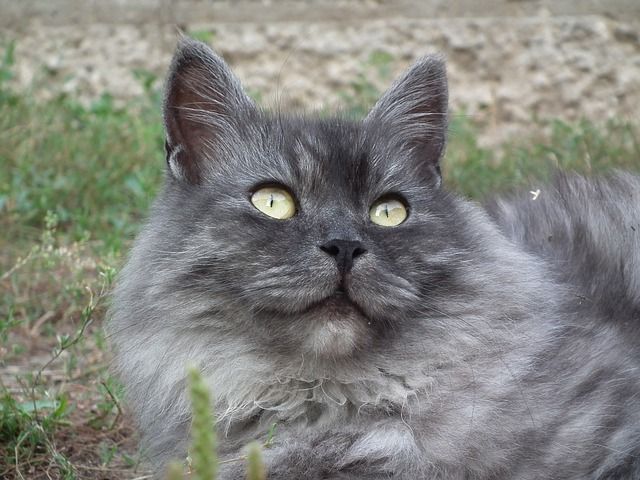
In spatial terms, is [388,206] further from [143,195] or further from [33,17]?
[33,17]

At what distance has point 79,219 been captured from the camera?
5207mm

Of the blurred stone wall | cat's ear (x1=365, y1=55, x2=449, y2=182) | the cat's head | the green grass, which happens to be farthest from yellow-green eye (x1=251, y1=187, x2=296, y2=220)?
the blurred stone wall

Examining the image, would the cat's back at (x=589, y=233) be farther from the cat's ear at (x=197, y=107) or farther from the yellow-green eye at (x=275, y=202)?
the cat's ear at (x=197, y=107)

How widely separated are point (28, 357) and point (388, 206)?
2238mm

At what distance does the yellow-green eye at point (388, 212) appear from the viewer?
2596mm

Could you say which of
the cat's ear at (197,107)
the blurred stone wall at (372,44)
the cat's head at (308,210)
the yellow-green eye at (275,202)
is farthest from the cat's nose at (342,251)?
the blurred stone wall at (372,44)

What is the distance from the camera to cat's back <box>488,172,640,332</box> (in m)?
3.00

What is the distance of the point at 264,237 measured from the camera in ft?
7.88

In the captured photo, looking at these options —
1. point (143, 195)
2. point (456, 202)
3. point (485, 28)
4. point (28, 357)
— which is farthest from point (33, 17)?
point (456, 202)

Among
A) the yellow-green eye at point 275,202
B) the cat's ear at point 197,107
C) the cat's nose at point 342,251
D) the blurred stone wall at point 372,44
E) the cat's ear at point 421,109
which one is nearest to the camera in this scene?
the cat's nose at point 342,251

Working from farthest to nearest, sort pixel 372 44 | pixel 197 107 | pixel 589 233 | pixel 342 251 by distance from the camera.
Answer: pixel 372 44
pixel 589 233
pixel 197 107
pixel 342 251

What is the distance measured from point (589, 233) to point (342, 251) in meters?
1.39

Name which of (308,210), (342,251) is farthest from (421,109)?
(342,251)

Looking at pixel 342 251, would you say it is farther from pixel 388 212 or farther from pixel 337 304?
pixel 388 212
